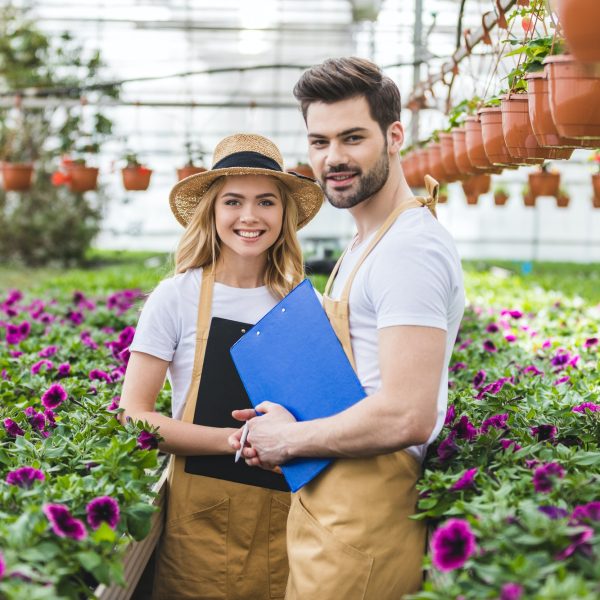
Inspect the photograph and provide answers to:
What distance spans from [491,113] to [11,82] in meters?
11.3

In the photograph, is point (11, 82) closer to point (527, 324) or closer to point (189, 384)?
point (527, 324)

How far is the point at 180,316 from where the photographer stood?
7.11 feet

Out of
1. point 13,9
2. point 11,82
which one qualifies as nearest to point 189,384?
point 11,82

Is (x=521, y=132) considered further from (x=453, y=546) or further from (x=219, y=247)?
(x=453, y=546)

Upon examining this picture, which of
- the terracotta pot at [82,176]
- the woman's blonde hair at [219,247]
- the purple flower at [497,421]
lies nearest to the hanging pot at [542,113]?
the purple flower at [497,421]

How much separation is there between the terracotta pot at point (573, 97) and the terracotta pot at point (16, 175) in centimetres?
666

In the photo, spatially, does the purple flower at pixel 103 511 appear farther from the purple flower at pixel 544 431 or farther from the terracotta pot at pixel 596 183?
the terracotta pot at pixel 596 183

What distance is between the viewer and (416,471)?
5.59 feet

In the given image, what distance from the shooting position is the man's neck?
1.71 m

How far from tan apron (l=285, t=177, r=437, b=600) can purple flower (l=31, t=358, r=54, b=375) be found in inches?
61.5

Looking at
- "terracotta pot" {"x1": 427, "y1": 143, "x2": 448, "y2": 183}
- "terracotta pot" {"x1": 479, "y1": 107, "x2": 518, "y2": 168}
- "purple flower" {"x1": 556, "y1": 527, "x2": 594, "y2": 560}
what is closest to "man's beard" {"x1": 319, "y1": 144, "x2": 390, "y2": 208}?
"purple flower" {"x1": 556, "y1": 527, "x2": 594, "y2": 560}

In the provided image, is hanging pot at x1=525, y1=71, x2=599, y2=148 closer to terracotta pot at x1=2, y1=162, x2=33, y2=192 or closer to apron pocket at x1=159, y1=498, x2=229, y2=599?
apron pocket at x1=159, y1=498, x2=229, y2=599

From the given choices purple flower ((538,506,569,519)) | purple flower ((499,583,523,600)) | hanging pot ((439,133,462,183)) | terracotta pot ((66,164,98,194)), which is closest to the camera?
purple flower ((499,583,523,600))

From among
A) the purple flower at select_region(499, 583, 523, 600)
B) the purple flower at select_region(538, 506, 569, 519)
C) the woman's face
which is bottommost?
the purple flower at select_region(499, 583, 523, 600)
